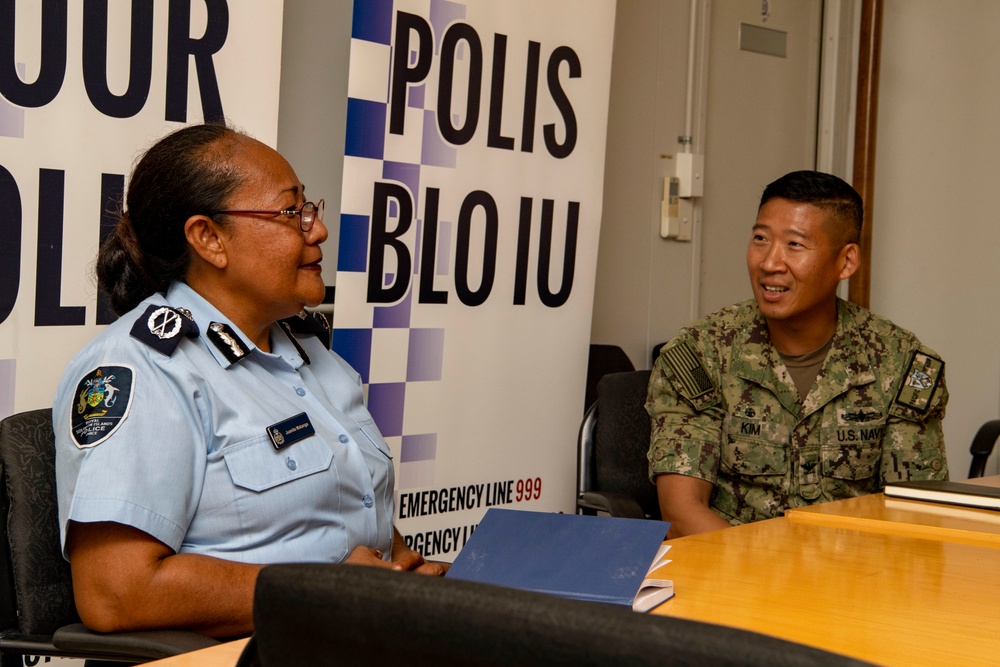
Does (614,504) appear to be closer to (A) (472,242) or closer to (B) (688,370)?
(B) (688,370)

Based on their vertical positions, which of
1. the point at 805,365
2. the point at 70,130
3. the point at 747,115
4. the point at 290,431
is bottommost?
the point at 290,431

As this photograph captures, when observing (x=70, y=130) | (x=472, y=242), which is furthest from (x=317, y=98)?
(x=70, y=130)

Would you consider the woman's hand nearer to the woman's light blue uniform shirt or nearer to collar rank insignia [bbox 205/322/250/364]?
the woman's light blue uniform shirt

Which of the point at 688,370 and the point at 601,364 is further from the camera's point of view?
the point at 601,364

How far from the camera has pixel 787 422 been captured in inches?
87.3

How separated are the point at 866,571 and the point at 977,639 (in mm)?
291

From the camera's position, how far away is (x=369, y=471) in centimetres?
165

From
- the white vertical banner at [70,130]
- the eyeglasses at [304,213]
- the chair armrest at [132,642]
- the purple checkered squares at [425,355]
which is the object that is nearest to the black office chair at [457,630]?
the chair armrest at [132,642]

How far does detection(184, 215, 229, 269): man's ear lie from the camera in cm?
157

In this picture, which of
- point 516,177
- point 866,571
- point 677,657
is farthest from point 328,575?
point 516,177

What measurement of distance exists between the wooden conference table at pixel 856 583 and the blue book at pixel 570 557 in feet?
0.22

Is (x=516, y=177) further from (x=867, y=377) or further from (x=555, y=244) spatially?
(x=867, y=377)

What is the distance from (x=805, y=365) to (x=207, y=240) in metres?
1.34

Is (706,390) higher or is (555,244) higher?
(555,244)
